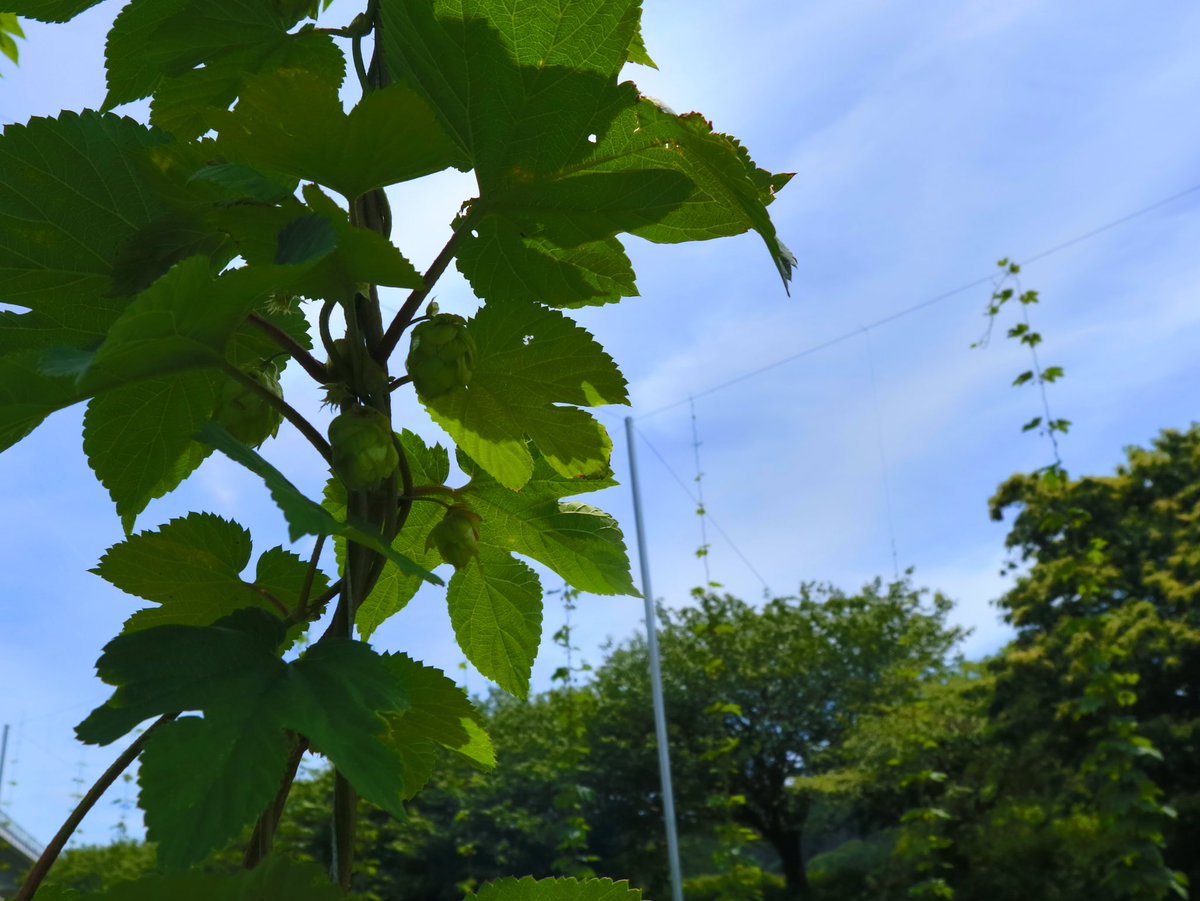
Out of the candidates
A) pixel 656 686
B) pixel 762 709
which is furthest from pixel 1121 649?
pixel 762 709

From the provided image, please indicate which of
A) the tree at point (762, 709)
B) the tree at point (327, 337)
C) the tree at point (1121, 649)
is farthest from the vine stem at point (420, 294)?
the tree at point (762, 709)

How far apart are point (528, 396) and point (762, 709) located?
967 centimetres

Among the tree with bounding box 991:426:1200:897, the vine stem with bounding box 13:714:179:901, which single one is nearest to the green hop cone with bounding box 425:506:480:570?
the vine stem with bounding box 13:714:179:901

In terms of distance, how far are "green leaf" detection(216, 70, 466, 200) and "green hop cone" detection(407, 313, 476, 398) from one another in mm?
44

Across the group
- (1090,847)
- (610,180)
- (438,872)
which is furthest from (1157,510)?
(610,180)

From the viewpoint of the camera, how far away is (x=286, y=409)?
0.28m

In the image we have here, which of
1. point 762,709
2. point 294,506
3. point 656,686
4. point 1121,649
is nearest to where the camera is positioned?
point 294,506

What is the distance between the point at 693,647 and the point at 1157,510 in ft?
13.1

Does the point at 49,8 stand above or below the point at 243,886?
above

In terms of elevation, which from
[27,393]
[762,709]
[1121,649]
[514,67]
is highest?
[762,709]

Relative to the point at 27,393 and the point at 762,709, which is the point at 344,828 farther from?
the point at 762,709

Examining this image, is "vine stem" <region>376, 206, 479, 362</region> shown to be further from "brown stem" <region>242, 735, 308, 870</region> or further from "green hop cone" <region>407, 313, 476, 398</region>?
"brown stem" <region>242, 735, 308, 870</region>

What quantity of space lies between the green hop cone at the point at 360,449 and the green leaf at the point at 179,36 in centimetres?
19

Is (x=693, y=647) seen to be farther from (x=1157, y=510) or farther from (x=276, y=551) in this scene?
(x=276, y=551)
